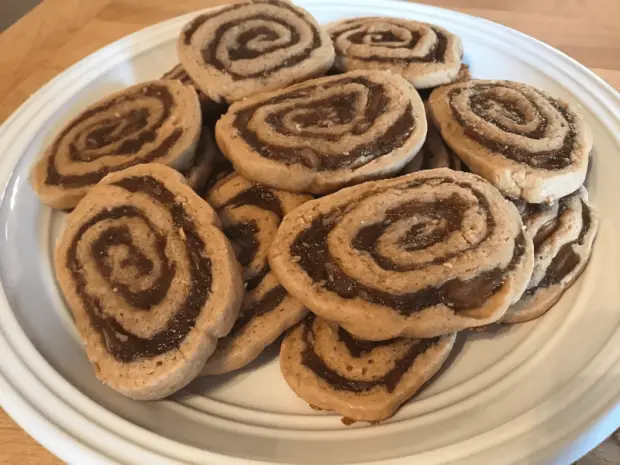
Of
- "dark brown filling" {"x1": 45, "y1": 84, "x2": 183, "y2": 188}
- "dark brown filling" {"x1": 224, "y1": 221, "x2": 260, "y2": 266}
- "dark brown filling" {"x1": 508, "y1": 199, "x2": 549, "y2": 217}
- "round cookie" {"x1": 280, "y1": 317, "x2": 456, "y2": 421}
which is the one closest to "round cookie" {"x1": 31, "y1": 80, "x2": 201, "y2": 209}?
"dark brown filling" {"x1": 45, "y1": 84, "x2": 183, "y2": 188}

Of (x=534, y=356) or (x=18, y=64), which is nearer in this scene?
(x=534, y=356)

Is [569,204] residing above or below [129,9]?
below

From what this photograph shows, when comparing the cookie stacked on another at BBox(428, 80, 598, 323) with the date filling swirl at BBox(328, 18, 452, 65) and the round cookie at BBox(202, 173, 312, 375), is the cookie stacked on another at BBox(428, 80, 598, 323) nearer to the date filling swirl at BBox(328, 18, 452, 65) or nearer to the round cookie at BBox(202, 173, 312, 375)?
the date filling swirl at BBox(328, 18, 452, 65)

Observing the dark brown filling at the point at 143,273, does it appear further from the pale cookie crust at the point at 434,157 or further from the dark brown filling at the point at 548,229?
the dark brown filling at the point at 548,229

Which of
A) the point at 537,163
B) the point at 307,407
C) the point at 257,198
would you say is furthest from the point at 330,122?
the point at 307,407

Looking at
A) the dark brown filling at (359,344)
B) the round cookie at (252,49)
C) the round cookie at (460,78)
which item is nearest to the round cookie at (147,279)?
the dark brown filling at (359,344)

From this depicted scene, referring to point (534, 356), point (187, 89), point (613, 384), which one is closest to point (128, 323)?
point (187, 89)

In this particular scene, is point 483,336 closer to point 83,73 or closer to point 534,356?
point 534,356
